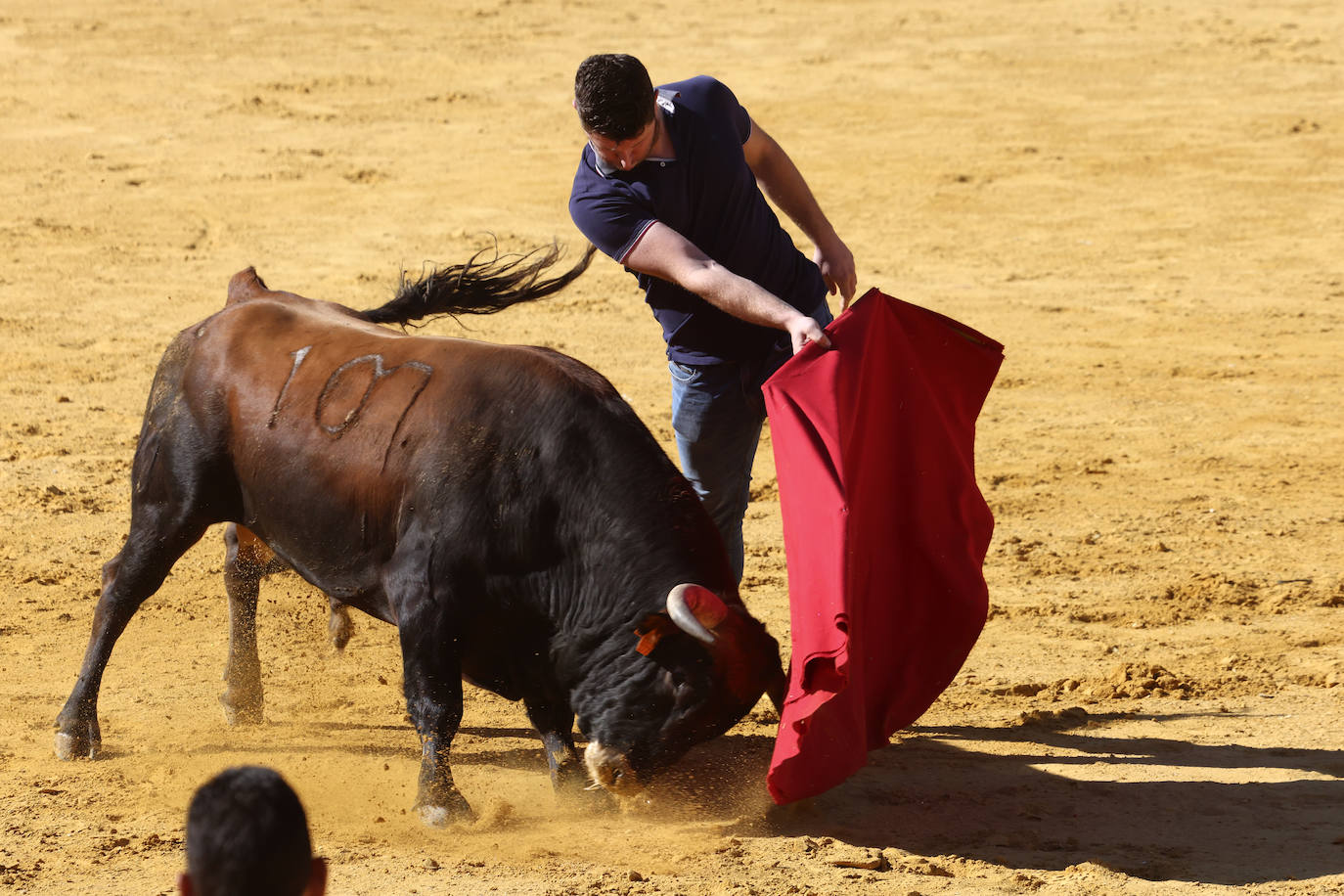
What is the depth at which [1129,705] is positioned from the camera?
17.8ft

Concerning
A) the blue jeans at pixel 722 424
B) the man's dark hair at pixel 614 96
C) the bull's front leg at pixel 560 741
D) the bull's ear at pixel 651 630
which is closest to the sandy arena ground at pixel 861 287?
the bull's front leg at pixel 560 741

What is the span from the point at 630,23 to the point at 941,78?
3.78 metres

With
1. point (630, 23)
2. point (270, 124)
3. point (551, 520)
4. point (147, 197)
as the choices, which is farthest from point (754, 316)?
point (630, 23)

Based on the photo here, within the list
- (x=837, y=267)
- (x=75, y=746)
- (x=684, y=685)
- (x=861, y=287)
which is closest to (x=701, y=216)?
(x=837, y=267)

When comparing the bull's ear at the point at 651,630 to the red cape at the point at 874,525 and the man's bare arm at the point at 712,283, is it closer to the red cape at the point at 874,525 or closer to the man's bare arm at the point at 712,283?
the red cape at the point at 874,525

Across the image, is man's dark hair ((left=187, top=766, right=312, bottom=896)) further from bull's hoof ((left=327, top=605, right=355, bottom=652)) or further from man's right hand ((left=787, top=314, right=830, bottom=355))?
bull's hoof ((left=327, top=605, right=355, bottom=652))

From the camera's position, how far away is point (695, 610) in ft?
13.1

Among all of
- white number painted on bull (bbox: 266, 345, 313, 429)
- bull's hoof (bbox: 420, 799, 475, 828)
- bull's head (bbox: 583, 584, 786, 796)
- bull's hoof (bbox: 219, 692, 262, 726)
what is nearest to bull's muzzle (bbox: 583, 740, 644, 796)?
bull's head (bbox: 583, 584, 786, 796)

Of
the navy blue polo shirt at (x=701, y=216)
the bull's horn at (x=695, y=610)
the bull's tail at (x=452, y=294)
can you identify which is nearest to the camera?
the bull's horn at (x=695, y=610)

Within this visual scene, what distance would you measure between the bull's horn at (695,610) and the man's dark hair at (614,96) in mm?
1279

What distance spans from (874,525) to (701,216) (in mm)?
1066

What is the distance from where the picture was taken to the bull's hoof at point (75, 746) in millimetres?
4941

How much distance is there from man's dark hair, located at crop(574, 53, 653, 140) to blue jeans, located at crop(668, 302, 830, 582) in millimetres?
858

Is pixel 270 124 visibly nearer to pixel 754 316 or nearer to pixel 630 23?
pixel 630 23
